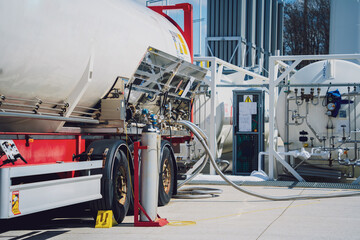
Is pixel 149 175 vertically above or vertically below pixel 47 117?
below

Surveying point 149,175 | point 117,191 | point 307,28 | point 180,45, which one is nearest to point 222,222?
point 149,175

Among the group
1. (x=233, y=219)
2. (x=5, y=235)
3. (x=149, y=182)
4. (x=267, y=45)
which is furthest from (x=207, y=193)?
(x=267, y=45)

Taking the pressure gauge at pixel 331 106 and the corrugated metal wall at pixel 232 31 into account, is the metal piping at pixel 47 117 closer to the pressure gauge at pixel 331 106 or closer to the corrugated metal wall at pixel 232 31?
the pressure gauge at pixel 331 106

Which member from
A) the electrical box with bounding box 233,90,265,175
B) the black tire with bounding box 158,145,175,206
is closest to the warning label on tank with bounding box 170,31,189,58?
the black tire with bounding box 158,145,175,206

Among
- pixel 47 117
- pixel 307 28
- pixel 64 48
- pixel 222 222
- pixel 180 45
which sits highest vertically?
pixel 307 28

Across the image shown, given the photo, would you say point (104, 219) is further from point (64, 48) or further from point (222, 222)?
point (64, 48)

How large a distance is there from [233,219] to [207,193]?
3064mm

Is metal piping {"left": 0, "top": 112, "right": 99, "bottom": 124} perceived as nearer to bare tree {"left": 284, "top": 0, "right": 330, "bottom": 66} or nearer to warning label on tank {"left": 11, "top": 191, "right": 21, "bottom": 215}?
warning label on tank {"left": 11, "top": 191, "right": 21, "bottom": 215}

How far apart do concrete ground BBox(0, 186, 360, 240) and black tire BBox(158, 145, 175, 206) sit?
0.18 m

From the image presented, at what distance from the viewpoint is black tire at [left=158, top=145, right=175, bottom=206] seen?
9.94 m

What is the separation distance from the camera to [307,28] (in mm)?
53219

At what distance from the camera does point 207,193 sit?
38.8 ft

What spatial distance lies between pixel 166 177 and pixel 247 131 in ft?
19.4

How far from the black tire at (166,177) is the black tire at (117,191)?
117 centimetres
